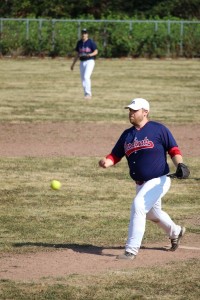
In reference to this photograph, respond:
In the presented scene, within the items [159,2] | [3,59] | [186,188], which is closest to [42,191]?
[186,188]

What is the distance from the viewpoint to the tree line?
60.6 meters

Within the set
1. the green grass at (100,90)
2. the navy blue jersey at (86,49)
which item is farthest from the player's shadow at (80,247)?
the navy blue jersey at (86,49)

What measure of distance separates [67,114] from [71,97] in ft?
16.8

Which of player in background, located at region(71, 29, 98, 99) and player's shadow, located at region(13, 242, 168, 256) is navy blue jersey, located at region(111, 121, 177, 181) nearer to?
player's shadow, located at region(13, 242, 168, 256)

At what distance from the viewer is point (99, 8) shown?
62.9 meters

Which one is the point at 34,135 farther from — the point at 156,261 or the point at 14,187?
the point at 156,261

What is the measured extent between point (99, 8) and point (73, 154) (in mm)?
42952

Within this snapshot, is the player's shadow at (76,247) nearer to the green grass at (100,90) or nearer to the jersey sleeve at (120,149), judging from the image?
the jersey sleeve at (120,149)

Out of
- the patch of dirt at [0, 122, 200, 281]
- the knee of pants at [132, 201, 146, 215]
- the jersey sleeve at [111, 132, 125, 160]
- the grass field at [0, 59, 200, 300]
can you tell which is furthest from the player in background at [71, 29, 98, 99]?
the knee of pants at [132, 201, 146, 215]

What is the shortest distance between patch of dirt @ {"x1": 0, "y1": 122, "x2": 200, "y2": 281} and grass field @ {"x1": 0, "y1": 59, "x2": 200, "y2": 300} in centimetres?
29

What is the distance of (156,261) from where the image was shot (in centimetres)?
1158

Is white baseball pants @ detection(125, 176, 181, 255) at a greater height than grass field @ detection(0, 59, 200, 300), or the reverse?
white baseball pants @ detection(125, 176, 181, 255)

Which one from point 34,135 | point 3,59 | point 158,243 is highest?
point 158,243

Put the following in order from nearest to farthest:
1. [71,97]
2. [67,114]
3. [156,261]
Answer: [156,261] → [67,114] → [71,97]
